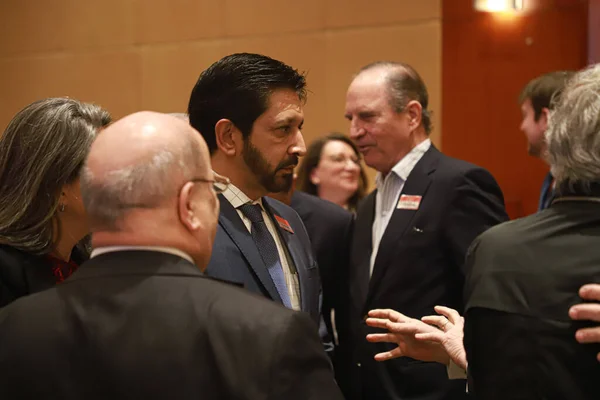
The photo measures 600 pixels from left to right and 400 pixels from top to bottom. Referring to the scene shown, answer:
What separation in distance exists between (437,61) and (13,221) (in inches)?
135

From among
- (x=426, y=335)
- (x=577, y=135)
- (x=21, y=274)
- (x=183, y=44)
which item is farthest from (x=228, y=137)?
(x=183, y=44)

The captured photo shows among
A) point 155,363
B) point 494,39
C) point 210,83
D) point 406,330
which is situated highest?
point 494,39

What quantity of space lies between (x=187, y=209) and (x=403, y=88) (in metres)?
2.19

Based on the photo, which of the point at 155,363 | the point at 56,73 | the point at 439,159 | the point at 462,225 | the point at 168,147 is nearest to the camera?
the point at 155,363

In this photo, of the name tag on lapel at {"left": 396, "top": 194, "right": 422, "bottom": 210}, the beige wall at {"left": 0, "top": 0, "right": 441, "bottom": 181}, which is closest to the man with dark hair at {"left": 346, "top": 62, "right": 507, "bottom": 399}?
the name tag on lapel at {"left": 396, "top": 194, "right": 422, "bottom": 210}

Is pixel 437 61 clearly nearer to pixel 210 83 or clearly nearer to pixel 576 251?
pixel 210 83

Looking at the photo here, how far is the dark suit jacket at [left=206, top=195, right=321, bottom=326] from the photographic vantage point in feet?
6.83

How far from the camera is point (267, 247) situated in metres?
2.24

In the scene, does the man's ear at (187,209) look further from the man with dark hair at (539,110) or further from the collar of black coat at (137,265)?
the man with dark hair at (539,110)

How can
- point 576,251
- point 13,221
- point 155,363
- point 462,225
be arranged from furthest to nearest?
point 462,225, point 13,221, point 576,251, point 155,363

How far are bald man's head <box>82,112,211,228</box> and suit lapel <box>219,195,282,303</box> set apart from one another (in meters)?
0.74

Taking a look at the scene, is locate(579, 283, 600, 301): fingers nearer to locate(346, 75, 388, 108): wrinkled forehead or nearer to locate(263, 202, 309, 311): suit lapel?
locate(263, 202, 309, 311): suit lapel

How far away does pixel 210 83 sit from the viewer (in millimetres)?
2281

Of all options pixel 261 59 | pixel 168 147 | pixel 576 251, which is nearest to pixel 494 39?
pixel 261 59
